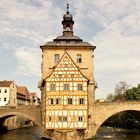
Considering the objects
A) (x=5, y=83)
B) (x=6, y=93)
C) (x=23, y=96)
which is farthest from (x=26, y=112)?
(x=23, y=96)

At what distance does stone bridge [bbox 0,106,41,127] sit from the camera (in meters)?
47.6

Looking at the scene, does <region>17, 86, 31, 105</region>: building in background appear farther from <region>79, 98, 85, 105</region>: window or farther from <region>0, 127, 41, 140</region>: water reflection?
<region>79, 98, 85, 105</region>: window

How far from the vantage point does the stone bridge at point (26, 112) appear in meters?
47.6

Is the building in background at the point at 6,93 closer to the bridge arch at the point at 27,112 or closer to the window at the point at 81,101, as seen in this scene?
the bridge arch at the point at 27,112

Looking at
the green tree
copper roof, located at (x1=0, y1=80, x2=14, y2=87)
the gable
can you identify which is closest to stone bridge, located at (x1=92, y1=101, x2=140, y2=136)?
the gable

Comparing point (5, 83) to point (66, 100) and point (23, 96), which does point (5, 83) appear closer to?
point (23, 96)

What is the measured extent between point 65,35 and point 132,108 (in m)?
14.7

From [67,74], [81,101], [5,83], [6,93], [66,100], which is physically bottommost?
[81,101]

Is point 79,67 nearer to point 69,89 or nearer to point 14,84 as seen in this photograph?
point 69,89

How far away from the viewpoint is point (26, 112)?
4853 cm

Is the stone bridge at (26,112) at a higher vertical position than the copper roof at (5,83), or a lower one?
lower

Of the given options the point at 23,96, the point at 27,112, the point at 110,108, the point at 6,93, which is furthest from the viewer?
the point at 23,96

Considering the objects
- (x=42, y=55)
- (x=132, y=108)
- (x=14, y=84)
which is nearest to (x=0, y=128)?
(x=14, y=84)

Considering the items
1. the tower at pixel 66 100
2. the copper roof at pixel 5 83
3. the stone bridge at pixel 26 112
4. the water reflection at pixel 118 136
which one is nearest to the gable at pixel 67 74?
the tower at pixel 66 100
